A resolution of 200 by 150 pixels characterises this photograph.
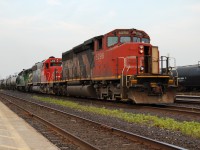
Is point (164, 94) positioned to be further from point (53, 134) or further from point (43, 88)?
point (43, 88)

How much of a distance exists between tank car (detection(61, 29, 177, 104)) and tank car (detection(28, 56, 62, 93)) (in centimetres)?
1023

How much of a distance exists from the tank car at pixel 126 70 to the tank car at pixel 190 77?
41.1 ft

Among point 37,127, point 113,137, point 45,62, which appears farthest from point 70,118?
point 45,62

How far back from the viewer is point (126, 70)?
49.4ft

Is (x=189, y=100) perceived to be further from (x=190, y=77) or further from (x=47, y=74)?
(x=47, y=74)

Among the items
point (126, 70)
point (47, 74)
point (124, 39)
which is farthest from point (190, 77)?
Answer: point (126, 70)

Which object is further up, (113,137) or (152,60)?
(152,60)

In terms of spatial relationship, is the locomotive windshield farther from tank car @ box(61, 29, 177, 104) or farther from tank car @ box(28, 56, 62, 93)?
tank car @ box(28, 56, 62, 93)

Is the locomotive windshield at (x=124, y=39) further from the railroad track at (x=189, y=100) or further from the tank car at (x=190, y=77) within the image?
the tank car at (x=190, y=77)

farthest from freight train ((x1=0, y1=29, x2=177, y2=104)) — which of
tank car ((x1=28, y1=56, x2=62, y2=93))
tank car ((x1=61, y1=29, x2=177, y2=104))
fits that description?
tank car ((x1=28, y1=56, x2=62, y2=93))

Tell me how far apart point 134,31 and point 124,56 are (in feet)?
5.35

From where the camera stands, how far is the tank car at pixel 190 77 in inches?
1113

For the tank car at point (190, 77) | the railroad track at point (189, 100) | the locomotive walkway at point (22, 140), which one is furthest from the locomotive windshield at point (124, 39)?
the tank car at point (190, 77)

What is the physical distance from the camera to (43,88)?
1287 inches
